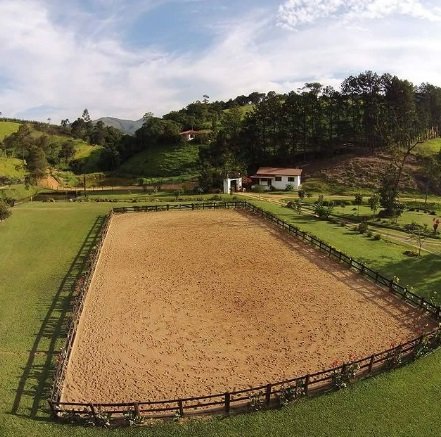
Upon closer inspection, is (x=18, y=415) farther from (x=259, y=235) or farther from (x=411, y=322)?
(x=259, y=235)

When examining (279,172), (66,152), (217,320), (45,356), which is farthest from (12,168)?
(217,320)

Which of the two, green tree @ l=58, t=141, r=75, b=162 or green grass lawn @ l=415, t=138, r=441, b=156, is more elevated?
green tree @ l=58, t=141, r=75, b=162

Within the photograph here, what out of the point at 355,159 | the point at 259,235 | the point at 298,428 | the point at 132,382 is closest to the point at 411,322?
the point at 298,428

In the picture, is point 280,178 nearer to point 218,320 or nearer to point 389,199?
point 389,199

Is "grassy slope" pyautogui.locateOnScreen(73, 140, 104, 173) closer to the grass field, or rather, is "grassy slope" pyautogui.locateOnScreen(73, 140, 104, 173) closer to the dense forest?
the dense forest

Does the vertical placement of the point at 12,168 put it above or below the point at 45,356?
above

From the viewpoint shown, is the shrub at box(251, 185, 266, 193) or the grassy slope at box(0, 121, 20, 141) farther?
the grassy slope at box(0, 121, 20, 141)

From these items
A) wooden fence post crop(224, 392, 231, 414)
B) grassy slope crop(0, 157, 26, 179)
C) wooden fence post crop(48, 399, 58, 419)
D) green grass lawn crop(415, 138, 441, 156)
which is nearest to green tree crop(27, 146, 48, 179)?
grassy slope crop(0, 157, 26, 179)
